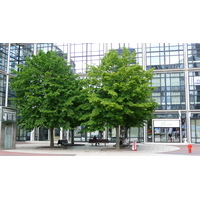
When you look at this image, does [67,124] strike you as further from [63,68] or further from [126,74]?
[126,74]

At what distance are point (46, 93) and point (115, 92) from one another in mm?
6301

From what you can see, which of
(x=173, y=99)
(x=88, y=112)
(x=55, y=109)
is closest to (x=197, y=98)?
(x=173, y=99)

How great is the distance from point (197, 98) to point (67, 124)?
22.2 metres

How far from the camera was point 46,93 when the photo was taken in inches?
851

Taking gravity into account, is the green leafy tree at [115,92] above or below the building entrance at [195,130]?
above

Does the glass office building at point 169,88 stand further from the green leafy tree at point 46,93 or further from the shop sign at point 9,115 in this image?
the shop sign at point 9,115

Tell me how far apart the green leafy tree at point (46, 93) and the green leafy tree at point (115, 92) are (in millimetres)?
1828

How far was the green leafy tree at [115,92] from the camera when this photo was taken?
64.4 ft

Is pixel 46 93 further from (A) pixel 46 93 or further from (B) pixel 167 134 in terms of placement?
(B) pixel 167 134

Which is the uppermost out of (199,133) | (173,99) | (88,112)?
(173,99)

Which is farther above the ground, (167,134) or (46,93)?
(46,93)

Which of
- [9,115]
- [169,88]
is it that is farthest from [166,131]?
[9,115]

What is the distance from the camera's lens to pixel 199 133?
35719 millimetres

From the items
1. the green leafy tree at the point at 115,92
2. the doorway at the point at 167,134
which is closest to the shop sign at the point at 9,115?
the green leafy tree at the point at 115,92
